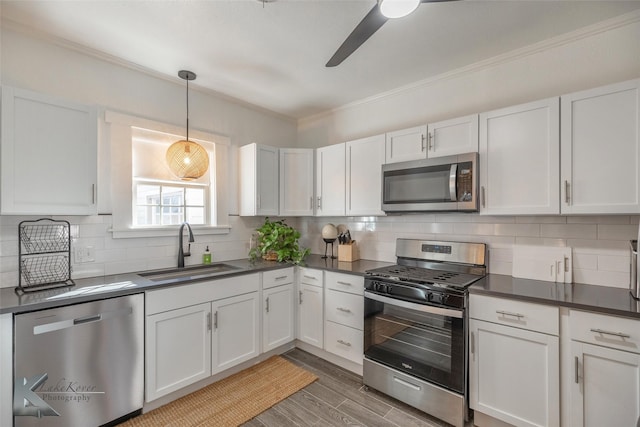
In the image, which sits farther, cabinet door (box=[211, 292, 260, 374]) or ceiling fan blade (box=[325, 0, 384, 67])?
cabinet door (box=[211, 292, 260, 374])

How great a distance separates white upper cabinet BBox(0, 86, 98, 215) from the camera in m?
1.77

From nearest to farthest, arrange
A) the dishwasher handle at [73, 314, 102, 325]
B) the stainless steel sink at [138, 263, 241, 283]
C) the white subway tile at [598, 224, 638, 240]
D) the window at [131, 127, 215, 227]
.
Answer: the dishwasher handle at [73, 314, 102, 325]
the white subway tile at [598, 224, 638, 240]
the stainless steel sink at [138, 263, 241, 283]
the window at [131, 127, 215, 227]

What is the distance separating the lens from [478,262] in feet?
7.98

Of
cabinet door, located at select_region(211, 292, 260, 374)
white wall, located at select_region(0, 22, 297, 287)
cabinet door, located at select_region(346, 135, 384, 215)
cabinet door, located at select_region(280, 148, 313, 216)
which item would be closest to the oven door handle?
cabinet door, located at select_region(346, 135, 384, 215)

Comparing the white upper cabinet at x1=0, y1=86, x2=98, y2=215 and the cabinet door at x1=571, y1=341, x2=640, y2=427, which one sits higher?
the white upper cabinet at x1=0, y1=86, x2=98, y2=215

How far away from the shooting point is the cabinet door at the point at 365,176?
110 inches

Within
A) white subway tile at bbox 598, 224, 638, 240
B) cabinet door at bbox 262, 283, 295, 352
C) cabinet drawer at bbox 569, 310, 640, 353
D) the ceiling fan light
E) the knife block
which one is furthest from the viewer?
the knife block

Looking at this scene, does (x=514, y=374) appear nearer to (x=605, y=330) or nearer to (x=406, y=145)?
(x=605, y=330)

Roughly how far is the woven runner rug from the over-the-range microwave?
1.71 metres

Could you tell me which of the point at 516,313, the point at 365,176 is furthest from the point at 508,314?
the point at 365,176

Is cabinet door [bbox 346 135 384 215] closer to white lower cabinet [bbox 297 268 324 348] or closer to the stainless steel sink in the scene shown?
white lower cabinet [bbox 297 268 324 348]

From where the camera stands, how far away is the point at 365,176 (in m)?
2.90

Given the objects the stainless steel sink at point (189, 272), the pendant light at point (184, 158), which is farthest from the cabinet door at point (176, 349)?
the pendant light at point (184, 158)

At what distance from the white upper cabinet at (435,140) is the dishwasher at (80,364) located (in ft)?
7.67
